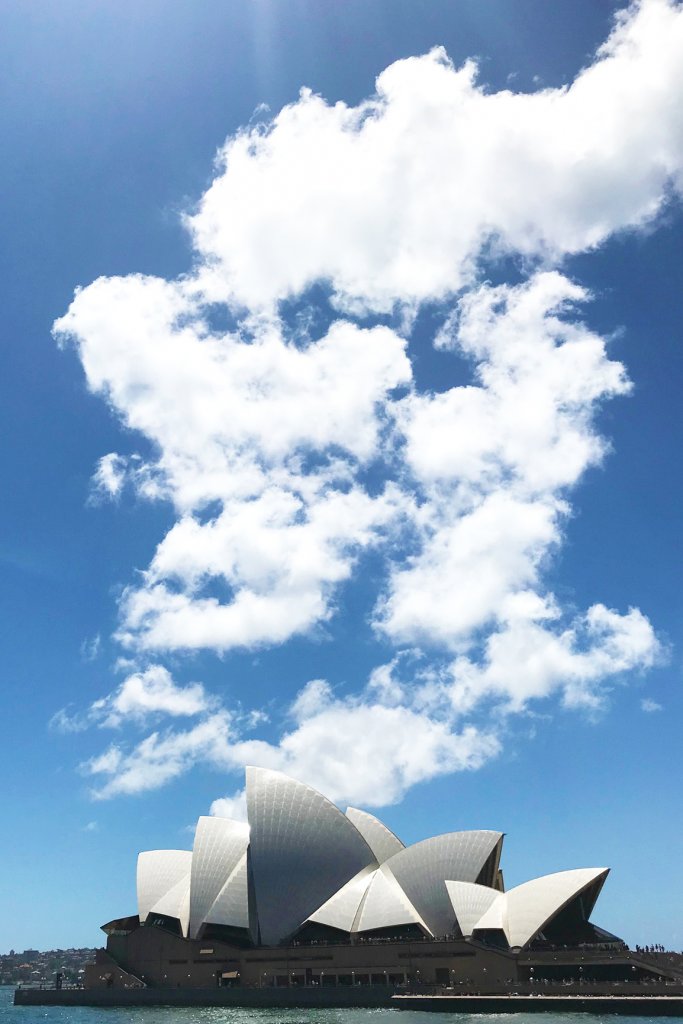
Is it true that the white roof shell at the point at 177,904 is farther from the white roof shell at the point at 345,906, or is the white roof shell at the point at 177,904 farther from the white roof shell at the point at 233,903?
the white roof shell at the point at 345,906

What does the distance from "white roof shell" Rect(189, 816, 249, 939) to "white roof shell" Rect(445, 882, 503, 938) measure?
62.5 ft

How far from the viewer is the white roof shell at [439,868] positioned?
6750cm

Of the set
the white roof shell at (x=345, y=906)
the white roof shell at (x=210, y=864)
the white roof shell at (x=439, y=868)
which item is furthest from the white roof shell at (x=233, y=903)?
the white roof shell at (x=439, y=868)

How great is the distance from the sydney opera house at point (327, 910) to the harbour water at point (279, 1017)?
529cm

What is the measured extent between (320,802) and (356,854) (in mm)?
5308

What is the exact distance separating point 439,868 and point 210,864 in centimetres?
A: 1980

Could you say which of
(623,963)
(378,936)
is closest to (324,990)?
(378,936)

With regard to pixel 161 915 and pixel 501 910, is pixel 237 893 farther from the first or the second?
pixel 501 910

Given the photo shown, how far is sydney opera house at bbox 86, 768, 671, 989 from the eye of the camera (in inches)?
2472

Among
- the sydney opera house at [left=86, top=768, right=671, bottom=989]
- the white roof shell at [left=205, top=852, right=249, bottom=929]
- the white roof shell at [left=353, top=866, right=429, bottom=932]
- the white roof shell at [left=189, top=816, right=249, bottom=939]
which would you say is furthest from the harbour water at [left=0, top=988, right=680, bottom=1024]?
the white roof shell at [left=353, top=866, right=429, bottom=932]

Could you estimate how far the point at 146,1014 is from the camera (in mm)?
61500

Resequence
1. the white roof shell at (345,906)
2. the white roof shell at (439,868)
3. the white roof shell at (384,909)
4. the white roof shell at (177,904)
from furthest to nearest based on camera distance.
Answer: the white roof shell at (177,904) → the white roof shell at (345,906) → the white roof shell at (439,868) → the white roof shell at (384,909)

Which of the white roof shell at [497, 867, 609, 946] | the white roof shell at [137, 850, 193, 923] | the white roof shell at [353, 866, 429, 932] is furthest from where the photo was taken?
the white roof shell at [137, 850, 193, 923]

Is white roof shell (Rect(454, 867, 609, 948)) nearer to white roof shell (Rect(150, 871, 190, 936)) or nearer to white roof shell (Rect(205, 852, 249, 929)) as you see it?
white roof shell (Rect(205, 852, 249, 929))
